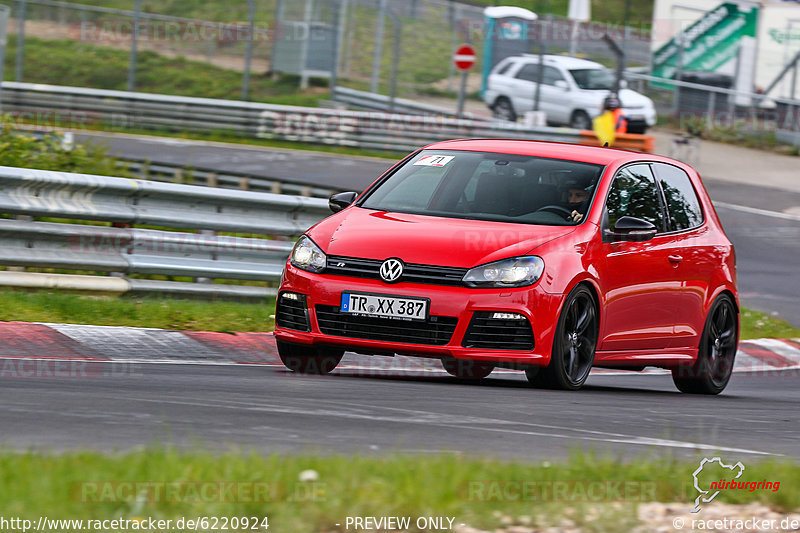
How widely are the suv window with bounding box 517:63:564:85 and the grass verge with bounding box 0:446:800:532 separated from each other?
90.8 ft

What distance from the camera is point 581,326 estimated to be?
791 centimetres

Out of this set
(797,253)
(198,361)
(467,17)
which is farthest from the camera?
(467,17)

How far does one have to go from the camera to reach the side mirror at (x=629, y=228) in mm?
8156

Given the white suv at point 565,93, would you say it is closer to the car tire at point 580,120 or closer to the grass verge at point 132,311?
the car tire at point 580,120

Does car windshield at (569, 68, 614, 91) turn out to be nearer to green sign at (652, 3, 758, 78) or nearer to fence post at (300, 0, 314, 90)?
green sign at (652, 3, 758, 78)

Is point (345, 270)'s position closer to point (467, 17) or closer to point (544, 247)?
point (544, 247)

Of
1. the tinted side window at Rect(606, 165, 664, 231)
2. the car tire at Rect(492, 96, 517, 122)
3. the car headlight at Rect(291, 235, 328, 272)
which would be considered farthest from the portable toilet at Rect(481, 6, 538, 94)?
the car headlight at Rect(291, 235, 328, 272)

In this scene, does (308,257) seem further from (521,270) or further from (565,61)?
(565,61)

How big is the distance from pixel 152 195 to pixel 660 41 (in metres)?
28.6

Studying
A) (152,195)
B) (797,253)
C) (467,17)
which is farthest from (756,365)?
(467,17)

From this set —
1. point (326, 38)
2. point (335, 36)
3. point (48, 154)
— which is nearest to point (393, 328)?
point (48, 154)

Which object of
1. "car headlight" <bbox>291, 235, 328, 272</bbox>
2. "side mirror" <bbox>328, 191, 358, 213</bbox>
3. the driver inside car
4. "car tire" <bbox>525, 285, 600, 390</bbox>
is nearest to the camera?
"car tire" <bbox>525, 285, 600, 390</bbox>

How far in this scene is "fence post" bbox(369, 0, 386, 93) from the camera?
3288cm

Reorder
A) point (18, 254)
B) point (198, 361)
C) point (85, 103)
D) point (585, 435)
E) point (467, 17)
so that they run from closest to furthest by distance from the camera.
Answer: point (585, 435) < point (198, 361) < point (18, 254) < point (85, 103) < point (467, 17)
